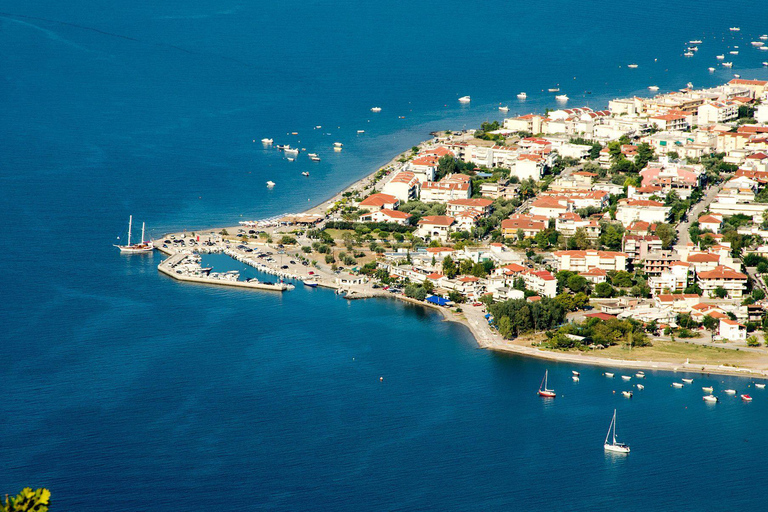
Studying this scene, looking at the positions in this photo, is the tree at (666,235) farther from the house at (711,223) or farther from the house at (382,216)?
the house at (382,216)

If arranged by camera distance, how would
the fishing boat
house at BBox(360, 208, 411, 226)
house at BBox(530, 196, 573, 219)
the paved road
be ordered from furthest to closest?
house at BBox(360, 208, 411, 226)
house at BBox(530, 196, 573, 219)
the paved road
the fishing boat

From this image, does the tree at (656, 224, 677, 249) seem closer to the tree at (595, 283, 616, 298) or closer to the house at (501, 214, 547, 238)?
the tree at (595, 283, 616, 298)

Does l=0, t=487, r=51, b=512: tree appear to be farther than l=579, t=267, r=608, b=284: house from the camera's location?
No

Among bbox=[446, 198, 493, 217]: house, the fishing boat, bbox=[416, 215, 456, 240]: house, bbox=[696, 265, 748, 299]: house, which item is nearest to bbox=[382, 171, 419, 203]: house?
bbox=[446, 198, 493, 217]: house

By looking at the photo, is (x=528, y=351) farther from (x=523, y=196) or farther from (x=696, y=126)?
(x=696, y=126)

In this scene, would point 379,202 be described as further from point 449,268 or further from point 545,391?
point 545,391

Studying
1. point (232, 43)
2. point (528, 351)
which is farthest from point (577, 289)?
point (232, 43)

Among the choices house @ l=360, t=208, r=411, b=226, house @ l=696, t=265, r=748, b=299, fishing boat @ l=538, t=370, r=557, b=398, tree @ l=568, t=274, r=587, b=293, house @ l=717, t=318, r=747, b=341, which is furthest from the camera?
house @ l=360, t=208, r=411, b=226
